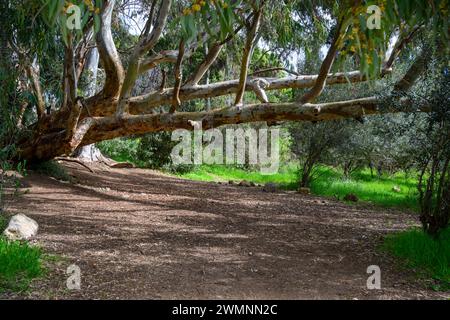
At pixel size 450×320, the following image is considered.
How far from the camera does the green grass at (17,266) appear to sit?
126 inches

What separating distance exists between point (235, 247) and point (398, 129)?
2122 mm

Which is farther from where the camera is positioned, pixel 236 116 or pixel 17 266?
pixel 236 116

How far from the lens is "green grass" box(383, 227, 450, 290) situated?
3.92 m

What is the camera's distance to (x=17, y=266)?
3.42 m

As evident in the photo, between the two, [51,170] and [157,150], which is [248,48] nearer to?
[51,170]

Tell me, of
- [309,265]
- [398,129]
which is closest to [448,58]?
[398,129]

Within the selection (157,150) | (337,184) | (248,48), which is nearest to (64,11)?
(248,48)

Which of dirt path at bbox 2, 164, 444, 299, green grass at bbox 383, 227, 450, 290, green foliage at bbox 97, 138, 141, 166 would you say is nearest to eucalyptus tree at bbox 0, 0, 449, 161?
dirt path at bbox 2, 164, 444, 299

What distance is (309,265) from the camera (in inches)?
163

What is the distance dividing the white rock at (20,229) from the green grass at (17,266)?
0.50m

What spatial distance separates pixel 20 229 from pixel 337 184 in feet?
26.1

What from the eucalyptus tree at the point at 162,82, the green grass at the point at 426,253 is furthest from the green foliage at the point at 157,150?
the green grass at the point at 426,253

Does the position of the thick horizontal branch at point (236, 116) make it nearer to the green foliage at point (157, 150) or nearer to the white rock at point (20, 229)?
the white rock at point (20, 229)
